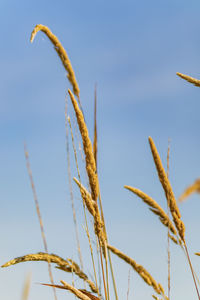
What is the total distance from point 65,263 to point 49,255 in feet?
0.29

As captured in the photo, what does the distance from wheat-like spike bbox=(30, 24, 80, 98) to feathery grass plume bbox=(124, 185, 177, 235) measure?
1.60 ft

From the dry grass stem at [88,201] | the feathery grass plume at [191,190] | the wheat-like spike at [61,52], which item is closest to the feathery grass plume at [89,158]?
the dry grass stem at [88,201]

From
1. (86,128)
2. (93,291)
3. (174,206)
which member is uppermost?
(86,128)

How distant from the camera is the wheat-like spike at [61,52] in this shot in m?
1.62

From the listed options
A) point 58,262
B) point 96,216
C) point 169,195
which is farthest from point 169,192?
point 58,262

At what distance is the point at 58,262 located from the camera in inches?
58.4

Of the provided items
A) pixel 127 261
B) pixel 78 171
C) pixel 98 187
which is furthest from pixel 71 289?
pixel 78 171

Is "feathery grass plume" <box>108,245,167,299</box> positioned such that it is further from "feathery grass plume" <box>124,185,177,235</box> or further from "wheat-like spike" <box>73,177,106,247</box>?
"feathery grass plume" <box>124,185,177,235</box>

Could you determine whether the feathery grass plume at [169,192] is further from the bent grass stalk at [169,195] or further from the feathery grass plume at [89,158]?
the feathery grass plume at [89,158]

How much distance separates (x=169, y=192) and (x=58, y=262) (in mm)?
546

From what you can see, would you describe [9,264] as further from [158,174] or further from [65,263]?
[158,174]

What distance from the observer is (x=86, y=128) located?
1.52 meters

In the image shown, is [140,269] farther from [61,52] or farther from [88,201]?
[61,52]

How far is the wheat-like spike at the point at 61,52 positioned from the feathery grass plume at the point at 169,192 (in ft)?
1.35
